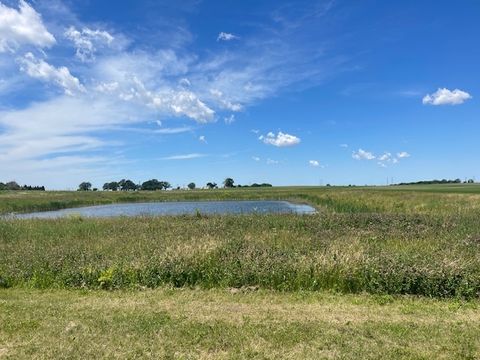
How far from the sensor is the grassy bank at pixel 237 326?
19.8 ft

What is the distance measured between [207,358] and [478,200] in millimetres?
37398

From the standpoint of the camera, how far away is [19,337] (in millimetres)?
6617

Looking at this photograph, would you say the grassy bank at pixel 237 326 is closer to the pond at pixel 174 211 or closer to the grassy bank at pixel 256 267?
the grassy bank at pixel 256 267

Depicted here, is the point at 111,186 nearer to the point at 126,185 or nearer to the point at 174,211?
the point at 126,185

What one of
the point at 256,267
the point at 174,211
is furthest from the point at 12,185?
the point at 256,267

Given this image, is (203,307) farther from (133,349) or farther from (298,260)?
(298,260)

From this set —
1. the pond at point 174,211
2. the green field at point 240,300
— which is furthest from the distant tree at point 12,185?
the green field at point 240,300

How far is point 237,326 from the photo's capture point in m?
7.11

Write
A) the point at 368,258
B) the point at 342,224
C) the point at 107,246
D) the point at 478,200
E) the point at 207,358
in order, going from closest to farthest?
the point at 207,358
the point at 368,258
the point at 107,246
the point at 342,224
the point at 478,200

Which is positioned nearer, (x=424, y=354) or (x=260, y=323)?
(x=424, y=354)

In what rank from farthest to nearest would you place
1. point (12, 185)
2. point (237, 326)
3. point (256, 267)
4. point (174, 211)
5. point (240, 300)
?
point (12, 185) < point (174, 211) < point (256, 267) < point (240, 300) < point (237, 326)

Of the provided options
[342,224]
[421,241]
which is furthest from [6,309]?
[342,224]

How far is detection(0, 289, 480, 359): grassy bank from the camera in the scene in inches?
238

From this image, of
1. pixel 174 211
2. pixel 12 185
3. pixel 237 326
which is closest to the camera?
pixel 237 326
